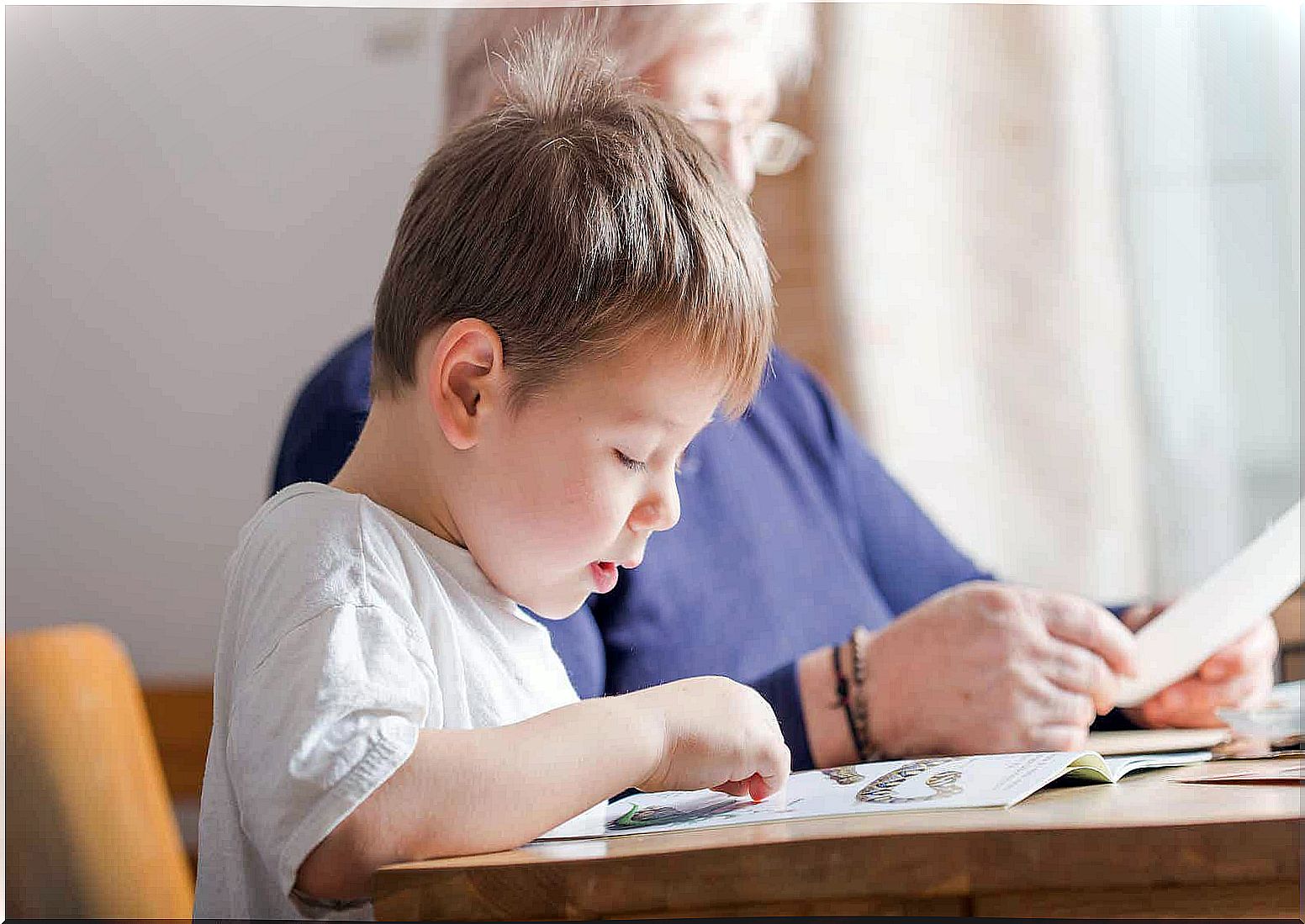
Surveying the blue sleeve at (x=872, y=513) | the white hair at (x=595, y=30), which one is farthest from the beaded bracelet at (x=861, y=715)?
the white hair at (x=595, y=30)

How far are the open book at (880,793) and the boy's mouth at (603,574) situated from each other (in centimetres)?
11

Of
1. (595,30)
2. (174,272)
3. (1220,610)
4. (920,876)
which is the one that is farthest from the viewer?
(174,272)

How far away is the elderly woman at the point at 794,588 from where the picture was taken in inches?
29.9

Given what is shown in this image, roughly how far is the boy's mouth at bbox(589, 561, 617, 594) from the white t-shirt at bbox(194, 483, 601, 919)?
0.15 feet

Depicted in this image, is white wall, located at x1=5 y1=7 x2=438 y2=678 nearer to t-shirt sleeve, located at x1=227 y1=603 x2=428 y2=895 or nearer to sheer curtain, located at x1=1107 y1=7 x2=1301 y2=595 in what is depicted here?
sheer curtain, located at x1=1107 y1=7 x2=1301 y2=595

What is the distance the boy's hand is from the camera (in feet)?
1.82

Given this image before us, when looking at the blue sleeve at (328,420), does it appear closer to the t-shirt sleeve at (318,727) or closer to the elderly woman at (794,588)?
the elderly woman at (794,588)

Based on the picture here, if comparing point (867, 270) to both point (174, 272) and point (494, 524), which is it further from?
point (494, 524)

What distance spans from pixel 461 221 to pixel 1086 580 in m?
1.60

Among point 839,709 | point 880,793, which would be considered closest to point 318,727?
point 880,793

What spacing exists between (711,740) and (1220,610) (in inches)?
15.2

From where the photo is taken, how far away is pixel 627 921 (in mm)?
450

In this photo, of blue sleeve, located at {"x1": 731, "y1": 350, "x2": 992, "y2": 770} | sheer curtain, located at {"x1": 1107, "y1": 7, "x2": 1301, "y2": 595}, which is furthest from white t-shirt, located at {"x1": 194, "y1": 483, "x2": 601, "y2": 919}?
sheer curtain, located at {"x1": 1107, "y1": 7, "x2": 1301, "y2": 595}

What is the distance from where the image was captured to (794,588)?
0.95m
